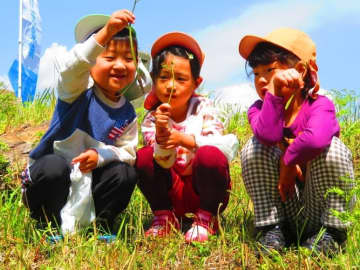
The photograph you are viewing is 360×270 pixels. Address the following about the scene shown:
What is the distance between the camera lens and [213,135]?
2.47m

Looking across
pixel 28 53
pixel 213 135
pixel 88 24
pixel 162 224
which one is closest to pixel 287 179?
pixel 213 135

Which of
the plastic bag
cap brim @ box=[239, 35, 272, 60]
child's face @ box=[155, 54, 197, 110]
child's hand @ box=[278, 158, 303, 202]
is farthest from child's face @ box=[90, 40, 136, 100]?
child's hand @ box=[278, 158, 303, 202]

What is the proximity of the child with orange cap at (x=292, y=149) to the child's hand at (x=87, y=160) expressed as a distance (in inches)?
27.0

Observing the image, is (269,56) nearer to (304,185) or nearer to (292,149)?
(292,149)

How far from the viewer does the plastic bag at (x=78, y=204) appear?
2244 millimetres

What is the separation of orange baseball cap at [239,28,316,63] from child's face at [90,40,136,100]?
582 mm

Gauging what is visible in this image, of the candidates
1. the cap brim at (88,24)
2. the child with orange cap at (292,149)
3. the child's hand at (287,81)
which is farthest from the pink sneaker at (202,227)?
the cap brim at (88,24)

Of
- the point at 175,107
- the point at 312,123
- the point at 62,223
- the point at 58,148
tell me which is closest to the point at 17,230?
the point at 62,223

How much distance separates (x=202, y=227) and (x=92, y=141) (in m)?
0.66

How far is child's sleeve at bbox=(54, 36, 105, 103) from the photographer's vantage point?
7.08ft

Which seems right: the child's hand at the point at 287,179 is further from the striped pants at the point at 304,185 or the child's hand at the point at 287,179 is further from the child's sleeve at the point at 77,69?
the child's sleeve at the point at 77,69

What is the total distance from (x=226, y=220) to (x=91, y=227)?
71cm

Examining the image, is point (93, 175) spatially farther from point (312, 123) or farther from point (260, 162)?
point (312, 123)

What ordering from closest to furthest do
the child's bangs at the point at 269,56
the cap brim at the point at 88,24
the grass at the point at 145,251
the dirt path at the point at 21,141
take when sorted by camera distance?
1. the grass at the point at 145,251
2. the child's bangs at the point at 269,56
3. the cap brim at the point at 88,24
4. the dirt path at the point at 21,141
